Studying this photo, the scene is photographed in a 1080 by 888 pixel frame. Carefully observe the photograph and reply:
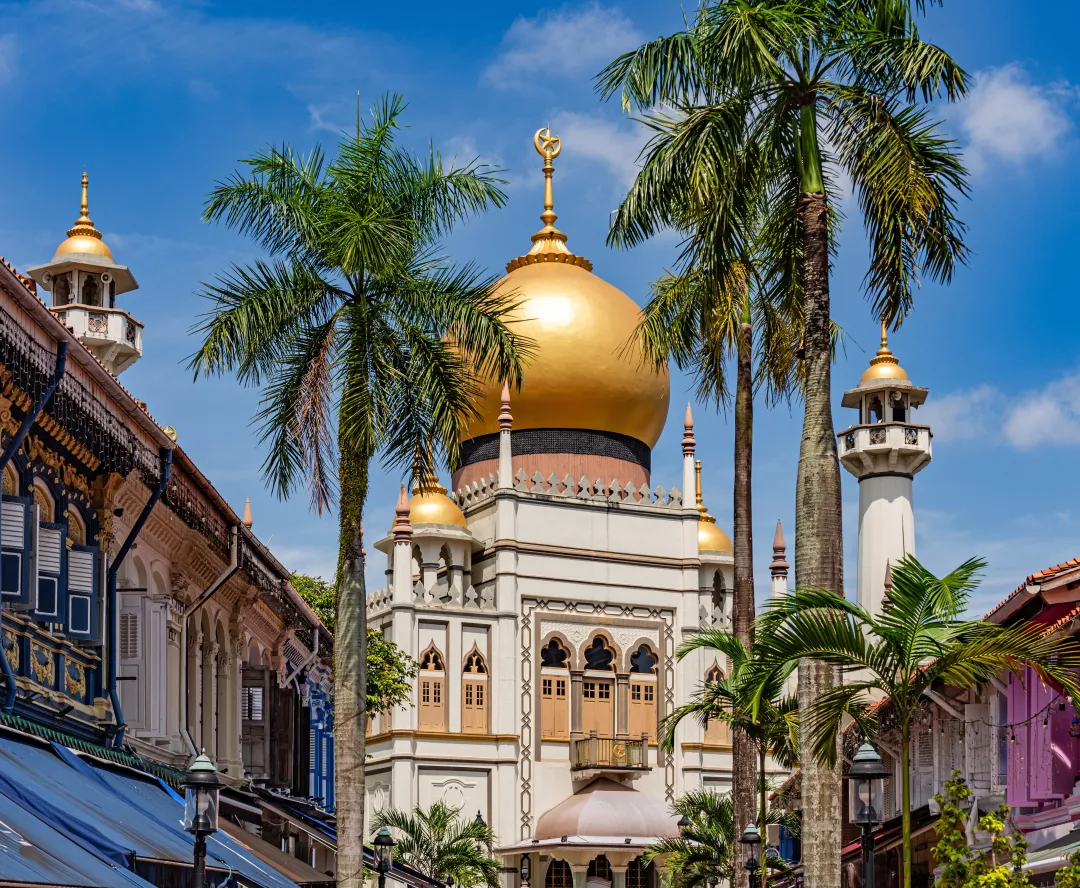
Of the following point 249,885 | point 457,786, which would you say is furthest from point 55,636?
point 457,786

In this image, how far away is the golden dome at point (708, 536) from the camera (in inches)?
2562

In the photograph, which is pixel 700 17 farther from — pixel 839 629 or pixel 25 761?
pixel 25 761

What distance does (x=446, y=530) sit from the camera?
5962 centimetres

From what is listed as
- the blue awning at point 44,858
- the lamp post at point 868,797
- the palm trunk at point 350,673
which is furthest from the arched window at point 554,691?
the blue awning at point 44,858

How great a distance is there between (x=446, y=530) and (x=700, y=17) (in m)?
41.0

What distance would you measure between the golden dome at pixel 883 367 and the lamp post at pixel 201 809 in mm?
46874

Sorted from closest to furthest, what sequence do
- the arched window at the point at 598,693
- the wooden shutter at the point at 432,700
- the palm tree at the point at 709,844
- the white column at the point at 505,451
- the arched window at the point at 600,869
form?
the palm tree at the point at 709,844 → the arched window at the point at 600,869 → the wooden shutter at the point at 432,700 → the arched window at the point at 598,693 → the white column at the point at 505,451

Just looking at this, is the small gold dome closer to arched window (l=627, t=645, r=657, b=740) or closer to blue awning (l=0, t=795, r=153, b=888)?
arched window (l=627, t=645, r=657, b=740)

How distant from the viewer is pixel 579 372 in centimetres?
6200

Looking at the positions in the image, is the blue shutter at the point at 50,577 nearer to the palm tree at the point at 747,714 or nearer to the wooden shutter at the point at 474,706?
the palm tree at the point at 747,714

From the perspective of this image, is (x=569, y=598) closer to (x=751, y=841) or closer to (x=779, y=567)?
(x=779, y=567)

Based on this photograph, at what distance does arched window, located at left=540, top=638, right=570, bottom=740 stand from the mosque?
0.20 feet

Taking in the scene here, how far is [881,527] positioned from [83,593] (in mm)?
42163

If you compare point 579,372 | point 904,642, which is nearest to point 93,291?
point 579,372
